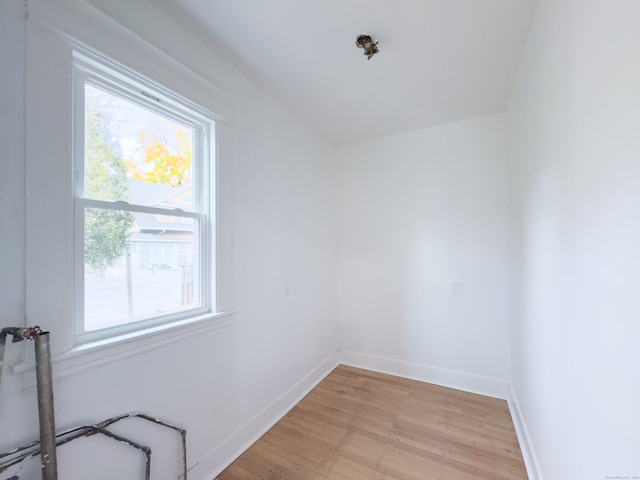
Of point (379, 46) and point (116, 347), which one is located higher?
point (379, 46)

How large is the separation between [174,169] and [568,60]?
1916mm

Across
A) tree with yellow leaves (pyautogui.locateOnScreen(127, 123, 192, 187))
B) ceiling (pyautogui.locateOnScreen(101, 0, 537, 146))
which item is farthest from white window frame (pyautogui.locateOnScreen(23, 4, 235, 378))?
ceiling (pyautogui.locateOnScreen(101, 0, 537, 146))

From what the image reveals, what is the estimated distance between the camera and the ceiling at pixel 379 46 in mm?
1402

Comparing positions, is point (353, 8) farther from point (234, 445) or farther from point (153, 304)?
point (234, 445)

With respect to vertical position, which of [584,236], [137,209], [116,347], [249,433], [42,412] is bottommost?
[249,433]

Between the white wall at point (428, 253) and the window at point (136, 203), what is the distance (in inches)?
74.9

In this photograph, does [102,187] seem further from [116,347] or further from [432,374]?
[432,374]

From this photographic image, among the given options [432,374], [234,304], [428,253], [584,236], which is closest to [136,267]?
[234,304]

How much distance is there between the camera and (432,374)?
2719mm

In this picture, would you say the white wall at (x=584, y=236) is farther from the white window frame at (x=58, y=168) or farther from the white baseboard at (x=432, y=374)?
the white window frame at (x=58, y=168)

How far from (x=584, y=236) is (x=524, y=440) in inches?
65.9

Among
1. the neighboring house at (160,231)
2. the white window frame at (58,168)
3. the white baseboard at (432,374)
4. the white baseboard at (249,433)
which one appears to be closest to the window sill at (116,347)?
the white window frame at (58,168)

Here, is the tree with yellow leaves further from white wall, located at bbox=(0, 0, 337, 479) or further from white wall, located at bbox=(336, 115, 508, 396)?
white wall, located at bbox=(336, 115, 508, 396)

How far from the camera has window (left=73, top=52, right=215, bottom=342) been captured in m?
1.16
